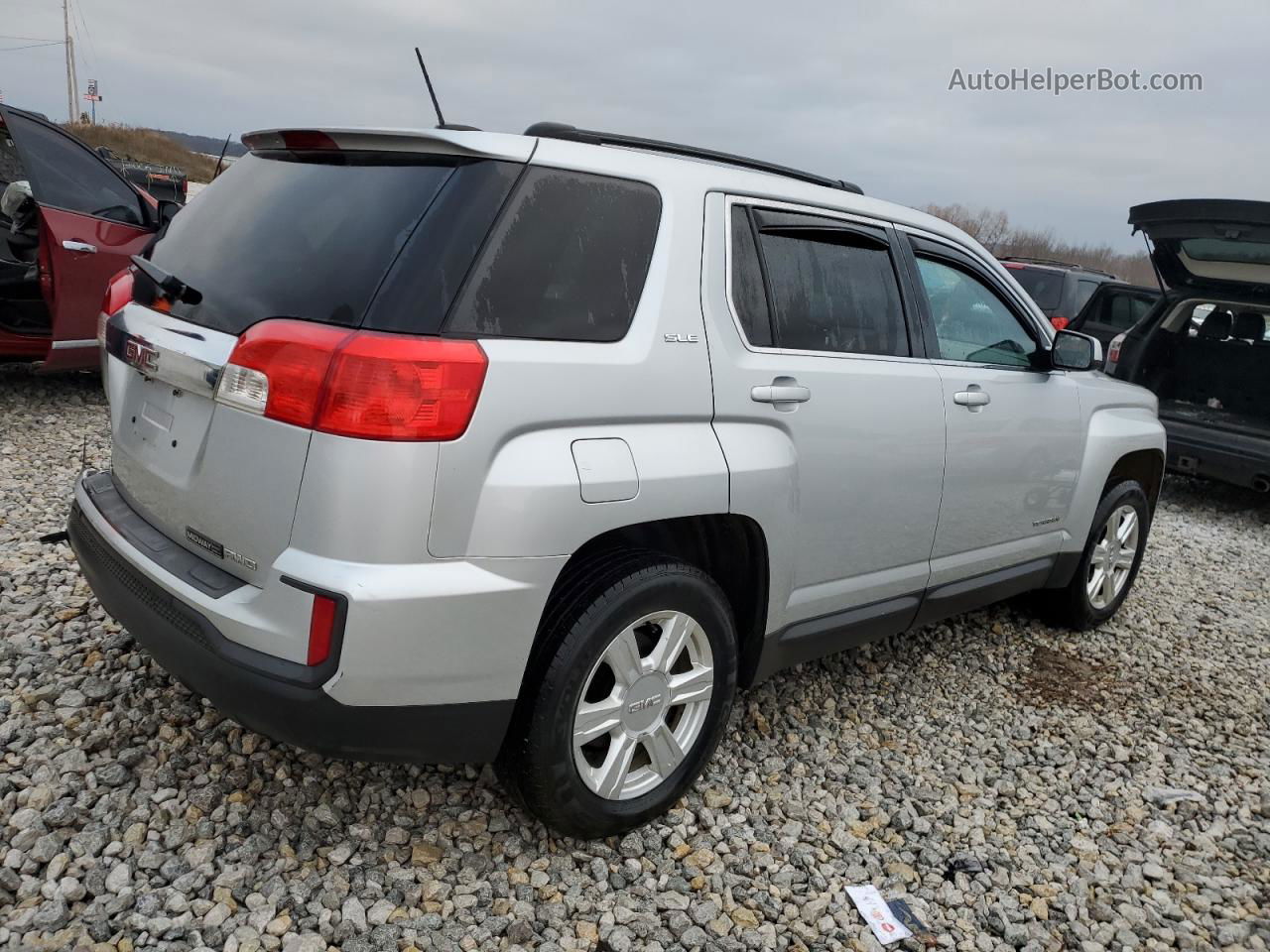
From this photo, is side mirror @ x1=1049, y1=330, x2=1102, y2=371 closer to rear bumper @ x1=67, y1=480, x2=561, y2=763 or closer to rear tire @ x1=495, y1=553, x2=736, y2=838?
rear tire @ x1=495, y1=553, x2=736, y2=838

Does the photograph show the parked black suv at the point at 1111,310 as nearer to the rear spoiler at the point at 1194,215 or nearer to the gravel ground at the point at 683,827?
the rear spoiler at the point at 1194,215

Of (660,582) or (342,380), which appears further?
(660,582)

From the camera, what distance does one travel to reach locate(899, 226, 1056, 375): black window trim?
11.0ft

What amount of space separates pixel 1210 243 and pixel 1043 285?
5288 millimetres

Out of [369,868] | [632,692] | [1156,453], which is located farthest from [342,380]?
[1156,453]

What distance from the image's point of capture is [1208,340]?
773cm

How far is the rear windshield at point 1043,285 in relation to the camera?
36.7ft

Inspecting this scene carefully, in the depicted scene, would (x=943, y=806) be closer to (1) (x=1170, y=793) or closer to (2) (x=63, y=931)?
(1) (x=1170, y=793)

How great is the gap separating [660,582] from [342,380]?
36.4 inches

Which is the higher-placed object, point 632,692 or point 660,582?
point 660,582

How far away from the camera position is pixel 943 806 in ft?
10.0

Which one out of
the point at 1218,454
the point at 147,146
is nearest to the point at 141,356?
the point at 1218,454

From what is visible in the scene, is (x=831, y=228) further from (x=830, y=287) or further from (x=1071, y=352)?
(x=1071, y=352)

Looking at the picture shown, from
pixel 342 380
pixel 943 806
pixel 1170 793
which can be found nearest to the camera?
pixel 342 380
